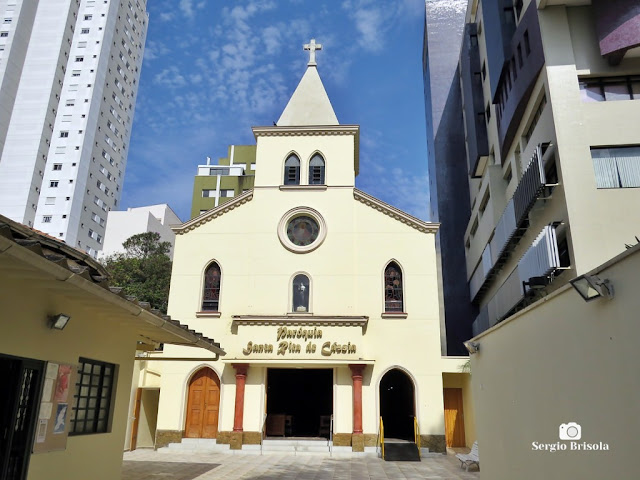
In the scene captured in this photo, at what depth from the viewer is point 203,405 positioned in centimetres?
1805

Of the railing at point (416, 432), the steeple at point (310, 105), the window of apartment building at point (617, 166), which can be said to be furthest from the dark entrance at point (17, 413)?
the steeple at point (310, 105)

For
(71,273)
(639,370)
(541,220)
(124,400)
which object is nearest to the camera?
(639,370)

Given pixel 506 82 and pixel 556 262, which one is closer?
pixel 556 262

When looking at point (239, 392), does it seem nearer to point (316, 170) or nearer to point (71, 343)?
point (316, 170)

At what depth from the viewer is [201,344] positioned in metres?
10.6

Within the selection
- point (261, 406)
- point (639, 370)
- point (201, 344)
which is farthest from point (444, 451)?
point (639, 370)

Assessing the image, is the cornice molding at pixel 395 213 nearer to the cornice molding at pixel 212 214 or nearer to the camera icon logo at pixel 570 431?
the cornice molding at pixel 212 214

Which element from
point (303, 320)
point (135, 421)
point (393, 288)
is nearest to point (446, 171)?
point (393, 288)

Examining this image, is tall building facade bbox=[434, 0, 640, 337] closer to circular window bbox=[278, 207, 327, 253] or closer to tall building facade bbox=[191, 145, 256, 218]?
circular window bbox=[278, 207, 327, 253]

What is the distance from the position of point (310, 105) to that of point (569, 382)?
18.6m

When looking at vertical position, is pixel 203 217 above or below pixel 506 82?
below

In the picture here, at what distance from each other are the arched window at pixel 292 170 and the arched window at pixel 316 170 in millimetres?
535

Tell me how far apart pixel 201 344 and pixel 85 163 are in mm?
48192

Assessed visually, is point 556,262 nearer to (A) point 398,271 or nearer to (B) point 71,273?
(A) point 398,271
